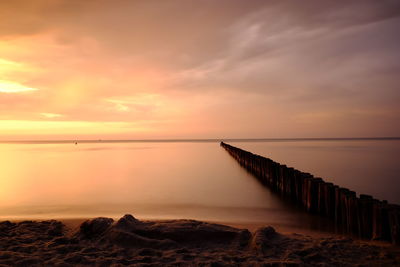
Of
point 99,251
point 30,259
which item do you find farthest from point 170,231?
point 30,259

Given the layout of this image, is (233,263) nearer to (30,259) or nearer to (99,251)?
(99,251)

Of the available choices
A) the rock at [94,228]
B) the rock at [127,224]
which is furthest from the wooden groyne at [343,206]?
the rock at [94,228]

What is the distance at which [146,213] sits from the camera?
29.0 ft

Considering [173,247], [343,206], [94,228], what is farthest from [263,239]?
[94,228]

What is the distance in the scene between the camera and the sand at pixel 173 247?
4.04 metres

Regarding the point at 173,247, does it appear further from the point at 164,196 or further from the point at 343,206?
the point at 164,196

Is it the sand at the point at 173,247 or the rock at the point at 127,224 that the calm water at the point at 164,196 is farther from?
the rock at the point at 127,224

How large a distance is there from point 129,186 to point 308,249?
10.4 metres

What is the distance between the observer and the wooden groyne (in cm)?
499

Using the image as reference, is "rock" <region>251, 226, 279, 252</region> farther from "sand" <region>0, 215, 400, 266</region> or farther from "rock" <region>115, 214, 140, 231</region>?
"rock" <region>115, 214, 140, 231</region>

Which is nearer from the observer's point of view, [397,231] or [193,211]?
[397,231]

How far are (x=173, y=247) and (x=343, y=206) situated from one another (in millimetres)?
3722

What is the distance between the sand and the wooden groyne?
378mm

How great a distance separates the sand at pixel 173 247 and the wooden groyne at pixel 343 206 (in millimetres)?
378
